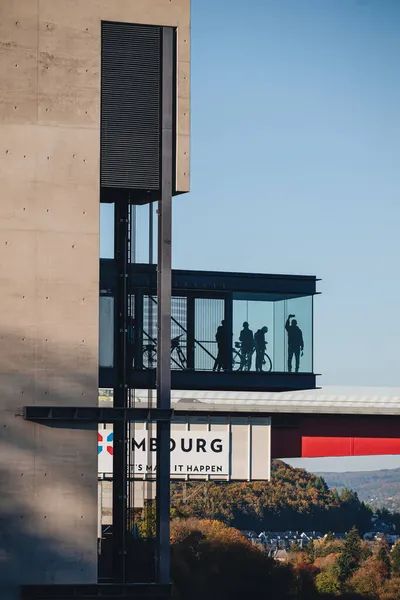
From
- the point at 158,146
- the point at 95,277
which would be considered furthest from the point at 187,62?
the point at 95,277

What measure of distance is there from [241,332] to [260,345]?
74cm

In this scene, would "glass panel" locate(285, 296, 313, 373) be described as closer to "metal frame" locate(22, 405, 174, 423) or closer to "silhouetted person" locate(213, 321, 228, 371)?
"silhouetted person" locate(213, 321, 228, 371)

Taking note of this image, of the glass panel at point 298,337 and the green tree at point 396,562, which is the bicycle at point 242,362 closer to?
the glass panel at point 298,337

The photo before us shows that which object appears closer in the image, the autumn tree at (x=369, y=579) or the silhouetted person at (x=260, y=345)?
the silhouetted person at (x=260, y=345)

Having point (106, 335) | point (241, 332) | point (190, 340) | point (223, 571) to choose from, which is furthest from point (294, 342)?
point (223, 571)

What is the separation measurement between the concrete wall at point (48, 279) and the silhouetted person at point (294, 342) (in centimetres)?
1777

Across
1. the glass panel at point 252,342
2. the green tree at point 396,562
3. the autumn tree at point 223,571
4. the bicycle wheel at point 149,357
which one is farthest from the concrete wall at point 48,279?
the green tree at point 396,562

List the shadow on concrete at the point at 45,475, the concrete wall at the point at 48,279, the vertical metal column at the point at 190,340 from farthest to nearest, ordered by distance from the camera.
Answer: the vertical metal column at the point at 190,340, the concrete wall at the point at 48,279, the shadow on concrete at the point at 45,475

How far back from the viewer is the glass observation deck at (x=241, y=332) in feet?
158

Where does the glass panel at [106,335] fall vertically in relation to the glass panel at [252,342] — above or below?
below

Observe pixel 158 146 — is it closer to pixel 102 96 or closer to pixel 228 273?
pixel 102 96

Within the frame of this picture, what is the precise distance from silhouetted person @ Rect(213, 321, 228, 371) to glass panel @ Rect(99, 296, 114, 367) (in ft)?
49.5

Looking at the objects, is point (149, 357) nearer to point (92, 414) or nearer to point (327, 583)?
point (92, 414)

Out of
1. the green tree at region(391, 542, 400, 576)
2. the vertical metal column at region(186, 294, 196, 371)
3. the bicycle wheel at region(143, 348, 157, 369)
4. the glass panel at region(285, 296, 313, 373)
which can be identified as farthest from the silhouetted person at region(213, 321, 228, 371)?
the green tree at region(391, 542, 400, 576)
